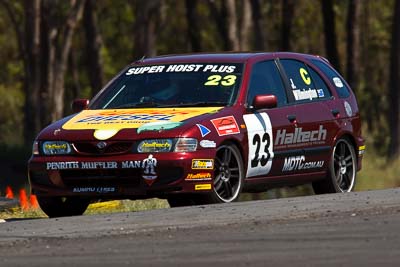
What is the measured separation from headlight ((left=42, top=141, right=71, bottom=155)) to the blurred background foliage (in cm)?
776

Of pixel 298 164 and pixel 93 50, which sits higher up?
pixel 298 164

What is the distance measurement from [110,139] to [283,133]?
2046mm

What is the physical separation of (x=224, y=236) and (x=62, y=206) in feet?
10.7

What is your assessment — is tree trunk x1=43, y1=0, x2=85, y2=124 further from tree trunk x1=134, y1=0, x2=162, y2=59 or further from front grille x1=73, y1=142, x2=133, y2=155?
front grille x1=73, y1=142, x2=133, y2=155

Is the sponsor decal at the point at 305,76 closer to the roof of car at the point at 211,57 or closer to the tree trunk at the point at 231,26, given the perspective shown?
the roof of car at the point at 211,57

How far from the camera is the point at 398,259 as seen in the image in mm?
8391

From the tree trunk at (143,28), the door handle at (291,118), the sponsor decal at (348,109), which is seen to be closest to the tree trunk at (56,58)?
the tree trunk at (143,28)

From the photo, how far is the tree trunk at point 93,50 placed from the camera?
40.3 metres

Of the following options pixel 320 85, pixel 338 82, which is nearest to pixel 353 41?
pixel 338 82

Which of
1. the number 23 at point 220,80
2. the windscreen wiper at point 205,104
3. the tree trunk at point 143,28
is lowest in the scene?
the tree trunk at point 143,28

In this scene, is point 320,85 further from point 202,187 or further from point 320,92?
point 202,187

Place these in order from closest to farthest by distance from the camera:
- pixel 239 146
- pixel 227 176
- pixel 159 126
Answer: pixel 159 126
pixel 227 176
pixel 239 146

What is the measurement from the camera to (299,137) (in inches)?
528

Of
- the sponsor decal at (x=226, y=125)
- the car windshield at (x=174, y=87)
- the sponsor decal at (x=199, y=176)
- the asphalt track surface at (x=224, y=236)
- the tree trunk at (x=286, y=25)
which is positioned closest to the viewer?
the asphalt track surface at (x=224, y=236)
